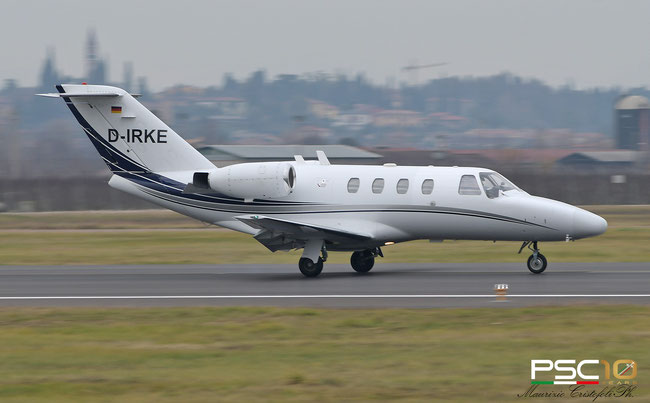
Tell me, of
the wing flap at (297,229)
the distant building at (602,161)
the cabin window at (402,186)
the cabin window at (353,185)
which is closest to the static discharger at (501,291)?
the wing flap at (297,229)

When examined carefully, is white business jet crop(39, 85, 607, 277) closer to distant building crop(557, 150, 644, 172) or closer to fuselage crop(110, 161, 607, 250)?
fuselage crop(110, 161, 607, 250)

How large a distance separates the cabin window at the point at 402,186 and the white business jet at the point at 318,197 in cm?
3

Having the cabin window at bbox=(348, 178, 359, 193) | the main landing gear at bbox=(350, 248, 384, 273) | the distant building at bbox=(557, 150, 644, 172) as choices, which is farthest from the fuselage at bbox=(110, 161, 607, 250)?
the distant building at bbox=(557, 150, 644, 172)

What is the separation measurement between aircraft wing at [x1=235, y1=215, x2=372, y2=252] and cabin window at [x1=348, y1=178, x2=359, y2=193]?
4.08ft

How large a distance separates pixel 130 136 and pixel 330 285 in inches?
292

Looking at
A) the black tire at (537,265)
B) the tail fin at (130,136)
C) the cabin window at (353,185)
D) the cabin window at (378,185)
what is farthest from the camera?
the tail fin at (130,136)

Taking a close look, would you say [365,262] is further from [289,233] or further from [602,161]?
[602,161]

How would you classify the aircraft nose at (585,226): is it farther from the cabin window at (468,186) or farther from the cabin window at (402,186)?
the cabin window at (402,186)

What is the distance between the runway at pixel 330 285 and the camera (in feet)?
58.2

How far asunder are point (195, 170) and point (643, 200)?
54941mm

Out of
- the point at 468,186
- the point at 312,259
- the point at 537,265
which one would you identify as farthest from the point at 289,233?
the point at 537,265

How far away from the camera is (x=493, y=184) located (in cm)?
2242

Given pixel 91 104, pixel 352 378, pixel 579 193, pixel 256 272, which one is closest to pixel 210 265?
pixel 256 272

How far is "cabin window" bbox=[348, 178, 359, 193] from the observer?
22938 millimetres
